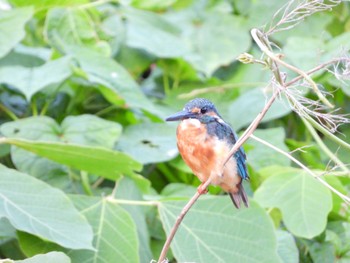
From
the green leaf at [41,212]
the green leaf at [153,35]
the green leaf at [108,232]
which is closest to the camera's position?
the green leaf at [41,212]

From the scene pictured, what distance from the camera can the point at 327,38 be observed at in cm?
294

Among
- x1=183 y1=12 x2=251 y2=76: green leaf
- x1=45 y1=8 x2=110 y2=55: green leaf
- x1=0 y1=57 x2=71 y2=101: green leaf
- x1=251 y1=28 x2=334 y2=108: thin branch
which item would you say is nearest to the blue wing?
x1=251 y1=28 x2=334 y2=108: thin branch

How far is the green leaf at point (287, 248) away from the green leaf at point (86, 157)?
38 cm

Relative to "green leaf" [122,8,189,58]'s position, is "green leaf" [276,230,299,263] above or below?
below

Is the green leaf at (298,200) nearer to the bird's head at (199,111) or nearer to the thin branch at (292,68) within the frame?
the bird's head at (199,111)

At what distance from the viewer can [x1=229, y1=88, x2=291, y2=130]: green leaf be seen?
254 centimetres

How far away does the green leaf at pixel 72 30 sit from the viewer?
8.39ft

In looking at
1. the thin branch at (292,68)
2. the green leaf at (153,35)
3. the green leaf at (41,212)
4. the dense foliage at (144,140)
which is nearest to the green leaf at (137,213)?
the dense foliage at (144,140)

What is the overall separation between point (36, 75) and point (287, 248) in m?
0.80

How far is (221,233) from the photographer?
6.31ft

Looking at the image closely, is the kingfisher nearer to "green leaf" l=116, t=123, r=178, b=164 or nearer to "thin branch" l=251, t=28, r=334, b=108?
"thin branch" l=251, t=28, r=334, b=108

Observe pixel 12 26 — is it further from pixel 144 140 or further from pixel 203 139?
pixel 203 139

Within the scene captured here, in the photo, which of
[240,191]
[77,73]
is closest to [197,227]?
[240,191]

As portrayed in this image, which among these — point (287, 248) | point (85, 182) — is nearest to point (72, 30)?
point (85, 182)
